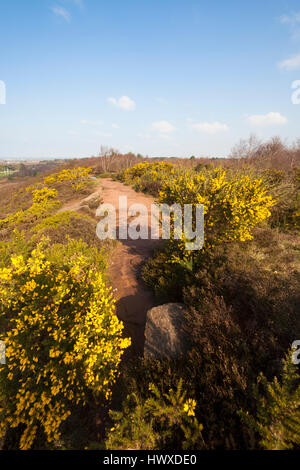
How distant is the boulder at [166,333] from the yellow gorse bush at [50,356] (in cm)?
65

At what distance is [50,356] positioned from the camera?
2.50 metres

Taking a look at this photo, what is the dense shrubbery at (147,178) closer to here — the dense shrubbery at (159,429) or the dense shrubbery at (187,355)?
the dense shrubbery at (187,355)

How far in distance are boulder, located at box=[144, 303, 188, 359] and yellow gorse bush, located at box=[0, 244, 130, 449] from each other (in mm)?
647

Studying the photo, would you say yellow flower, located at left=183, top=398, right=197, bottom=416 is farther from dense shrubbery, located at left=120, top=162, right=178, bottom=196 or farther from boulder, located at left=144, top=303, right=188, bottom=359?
dense shrubbery, located at left=120, top=162, right=178, bottom=196

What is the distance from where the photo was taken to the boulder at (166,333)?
3080 millimetres

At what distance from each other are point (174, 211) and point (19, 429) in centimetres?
542

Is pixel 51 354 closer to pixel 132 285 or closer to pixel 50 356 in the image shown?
pixel 50 356

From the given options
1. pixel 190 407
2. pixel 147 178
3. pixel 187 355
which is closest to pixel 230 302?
pixel 187 355

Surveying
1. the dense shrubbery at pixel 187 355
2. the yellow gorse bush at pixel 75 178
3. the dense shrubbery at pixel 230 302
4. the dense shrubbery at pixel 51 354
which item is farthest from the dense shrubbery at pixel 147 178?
the dense shrubbery at pixel 51 354

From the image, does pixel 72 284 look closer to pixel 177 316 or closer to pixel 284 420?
pixel 177 316

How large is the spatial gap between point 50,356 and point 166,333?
6.39 feet

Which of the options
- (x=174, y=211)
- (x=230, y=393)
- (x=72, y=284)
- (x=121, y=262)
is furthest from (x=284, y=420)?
(x=121, y=262)

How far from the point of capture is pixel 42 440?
2357 mm

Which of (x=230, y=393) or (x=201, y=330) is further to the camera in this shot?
(x=201, y=330)
